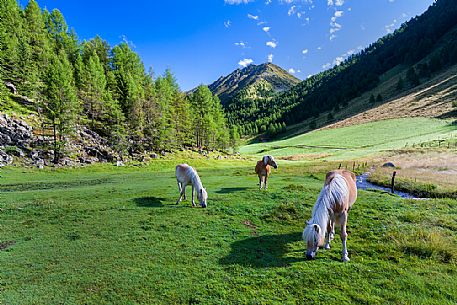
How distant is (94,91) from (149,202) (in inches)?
2073

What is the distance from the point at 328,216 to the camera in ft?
33.5

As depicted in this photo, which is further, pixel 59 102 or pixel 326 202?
pixel 59 102

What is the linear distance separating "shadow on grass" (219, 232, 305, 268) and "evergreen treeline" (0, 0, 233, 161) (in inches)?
1644

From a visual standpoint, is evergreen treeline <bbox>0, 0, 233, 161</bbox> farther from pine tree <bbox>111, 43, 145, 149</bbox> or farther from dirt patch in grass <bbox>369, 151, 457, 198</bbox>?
dirt patch in grass <bbox>369, 151, 457, 198</bbox>

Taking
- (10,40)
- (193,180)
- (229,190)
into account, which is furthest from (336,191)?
(10,40)

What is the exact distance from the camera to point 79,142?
48.4 meters

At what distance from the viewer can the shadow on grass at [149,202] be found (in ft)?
59.8

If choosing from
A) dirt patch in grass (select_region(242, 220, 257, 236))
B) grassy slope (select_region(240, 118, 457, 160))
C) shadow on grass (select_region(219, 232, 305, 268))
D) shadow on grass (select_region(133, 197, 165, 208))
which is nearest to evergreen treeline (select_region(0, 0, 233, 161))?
shadow on grass (select_region(133, 197, 165, 208))

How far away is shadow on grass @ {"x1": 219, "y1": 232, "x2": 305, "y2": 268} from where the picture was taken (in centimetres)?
1043

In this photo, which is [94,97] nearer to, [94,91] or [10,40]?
[94,91]

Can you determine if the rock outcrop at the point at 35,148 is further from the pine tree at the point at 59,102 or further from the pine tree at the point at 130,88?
the pine tree at the point at 130,88

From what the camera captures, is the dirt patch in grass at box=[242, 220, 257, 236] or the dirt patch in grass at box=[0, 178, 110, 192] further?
the dirt patch in grass at box=[0, 178, 110, 192]

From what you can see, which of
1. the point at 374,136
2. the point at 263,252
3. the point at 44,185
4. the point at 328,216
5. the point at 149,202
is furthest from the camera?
the point at 374,136

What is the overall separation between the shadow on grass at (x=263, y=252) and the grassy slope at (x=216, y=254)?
0.16 feet
